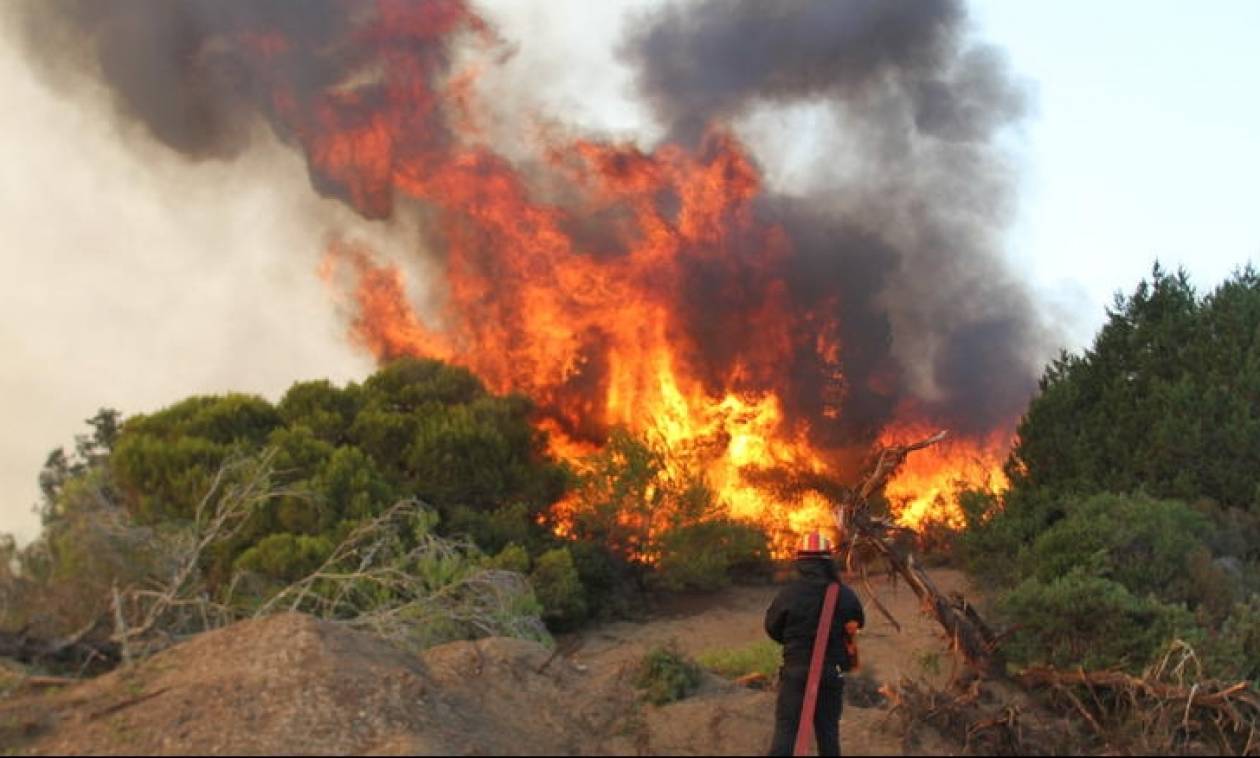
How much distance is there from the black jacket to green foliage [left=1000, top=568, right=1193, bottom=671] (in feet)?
24.0

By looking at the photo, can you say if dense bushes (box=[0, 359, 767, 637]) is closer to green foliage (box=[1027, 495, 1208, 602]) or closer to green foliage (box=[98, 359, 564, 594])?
green foliage (box=[98, 359, 564, 594])

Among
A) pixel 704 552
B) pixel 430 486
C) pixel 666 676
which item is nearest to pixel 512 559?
pixel 430 486

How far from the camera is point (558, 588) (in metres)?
24.6

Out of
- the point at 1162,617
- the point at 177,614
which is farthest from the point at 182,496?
the point at 1162,617

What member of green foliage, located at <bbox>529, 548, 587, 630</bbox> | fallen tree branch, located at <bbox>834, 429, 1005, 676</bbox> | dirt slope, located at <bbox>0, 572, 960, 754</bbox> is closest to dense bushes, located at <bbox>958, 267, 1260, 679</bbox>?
fallen tree branch, located at <bbox>834, 429, 1005, 676</bbox>

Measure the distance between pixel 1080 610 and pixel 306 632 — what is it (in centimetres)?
1090

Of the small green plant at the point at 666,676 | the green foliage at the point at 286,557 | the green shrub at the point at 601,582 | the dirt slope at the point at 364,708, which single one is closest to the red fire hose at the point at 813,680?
the dirt slope at the point at 364,708

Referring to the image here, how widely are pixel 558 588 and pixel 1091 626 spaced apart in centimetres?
1180

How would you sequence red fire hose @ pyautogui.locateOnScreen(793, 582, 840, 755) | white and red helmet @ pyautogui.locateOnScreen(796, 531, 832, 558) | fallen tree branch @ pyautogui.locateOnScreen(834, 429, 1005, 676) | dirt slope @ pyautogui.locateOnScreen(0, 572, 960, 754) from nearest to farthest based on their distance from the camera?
1. dirt slope @ pyautogui.locateOnScreen(0, 572, 960, 754)
2. red fire hose @ pyautogui.locateOnScreen(793, 582, 840, 755)
3. white and red helmet @ pyautogui.locateOnScreen(796, 531, 832, 558)
4. fallen tree branch @ pyautogui.locateOnScreen(834, 429, 1005, 676)

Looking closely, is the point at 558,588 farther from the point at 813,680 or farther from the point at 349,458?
the point at 813,680

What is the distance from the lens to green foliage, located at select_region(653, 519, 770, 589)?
28438 mm

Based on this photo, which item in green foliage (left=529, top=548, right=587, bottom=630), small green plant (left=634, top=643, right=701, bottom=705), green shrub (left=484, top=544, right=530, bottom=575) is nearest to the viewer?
small green plant (left=634, top=643, right=701, bottom=705)

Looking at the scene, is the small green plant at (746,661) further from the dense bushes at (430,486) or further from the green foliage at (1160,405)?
the green foliage at (1160,405)

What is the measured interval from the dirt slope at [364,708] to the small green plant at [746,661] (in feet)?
16.1
